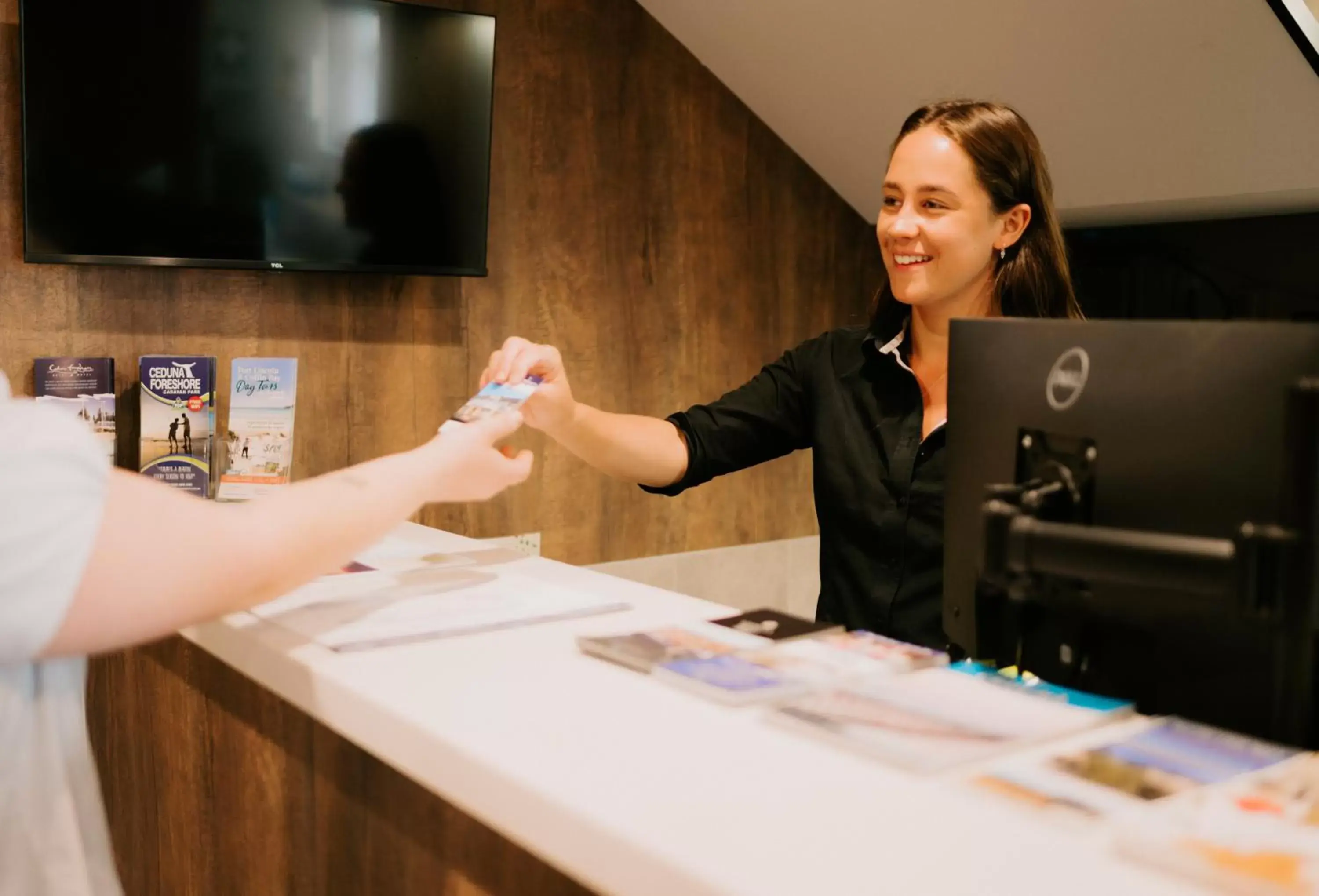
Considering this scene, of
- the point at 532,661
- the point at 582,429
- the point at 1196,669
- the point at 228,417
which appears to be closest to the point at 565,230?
the point at 228,417

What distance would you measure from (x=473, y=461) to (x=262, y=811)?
2.18 feet

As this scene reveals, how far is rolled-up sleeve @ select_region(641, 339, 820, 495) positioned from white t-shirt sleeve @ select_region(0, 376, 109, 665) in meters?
1.37

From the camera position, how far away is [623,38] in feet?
10.6

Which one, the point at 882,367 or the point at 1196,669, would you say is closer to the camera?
the point at 1196,669

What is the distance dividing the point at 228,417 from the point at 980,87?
6.27 feet

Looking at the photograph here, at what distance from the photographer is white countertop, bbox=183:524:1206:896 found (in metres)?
0.79

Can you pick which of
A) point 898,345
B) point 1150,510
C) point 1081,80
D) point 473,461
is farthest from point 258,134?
point 1150,510

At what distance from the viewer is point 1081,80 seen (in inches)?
109

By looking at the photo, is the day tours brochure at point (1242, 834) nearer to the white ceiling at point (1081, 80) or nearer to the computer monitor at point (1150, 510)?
the computer monitor at point (1150, 510)

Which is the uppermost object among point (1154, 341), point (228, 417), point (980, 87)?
point (980, 87)

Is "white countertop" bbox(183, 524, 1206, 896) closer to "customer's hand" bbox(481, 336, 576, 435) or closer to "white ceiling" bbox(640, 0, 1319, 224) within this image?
"customer's hand" bbox(481, 336, 576, 435)

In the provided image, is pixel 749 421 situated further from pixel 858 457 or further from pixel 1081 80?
pixel 1081 80

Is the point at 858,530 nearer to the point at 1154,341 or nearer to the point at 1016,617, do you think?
the point at 1016,617

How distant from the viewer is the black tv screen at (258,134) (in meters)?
2.36
